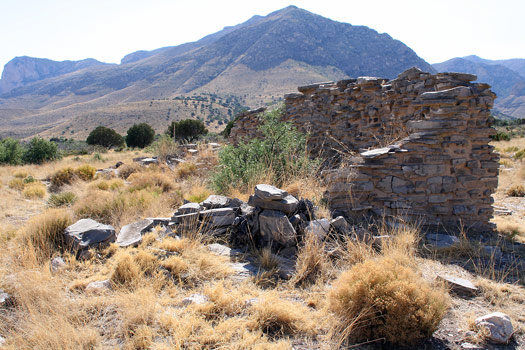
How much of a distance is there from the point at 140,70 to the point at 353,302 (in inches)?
5754

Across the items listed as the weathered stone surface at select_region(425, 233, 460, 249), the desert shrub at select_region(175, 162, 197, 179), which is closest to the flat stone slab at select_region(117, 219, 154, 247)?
the weathered stone surface at select_region(425, 233, 460, 249)

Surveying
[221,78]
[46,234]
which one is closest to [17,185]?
[46,234]

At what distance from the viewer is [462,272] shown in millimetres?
4102

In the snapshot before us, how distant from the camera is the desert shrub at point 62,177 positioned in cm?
1048

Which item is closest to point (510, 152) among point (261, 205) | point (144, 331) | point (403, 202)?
point (403, 202)

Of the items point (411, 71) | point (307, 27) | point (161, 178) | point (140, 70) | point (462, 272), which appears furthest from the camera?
point (140, 70)

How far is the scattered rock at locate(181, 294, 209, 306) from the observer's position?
11.0 ft

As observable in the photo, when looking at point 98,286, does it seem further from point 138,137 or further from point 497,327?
point 138,137

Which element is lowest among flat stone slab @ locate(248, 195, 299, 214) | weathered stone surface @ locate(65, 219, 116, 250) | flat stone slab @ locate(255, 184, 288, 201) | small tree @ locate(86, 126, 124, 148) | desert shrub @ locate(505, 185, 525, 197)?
desert shrub @ locate(505, 185, 525, 197)

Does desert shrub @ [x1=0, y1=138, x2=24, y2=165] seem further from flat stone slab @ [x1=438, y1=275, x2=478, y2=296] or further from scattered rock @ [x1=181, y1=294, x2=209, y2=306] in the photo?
flat stone slab @ [x1=438, y1=275, x2=478, y2=296]

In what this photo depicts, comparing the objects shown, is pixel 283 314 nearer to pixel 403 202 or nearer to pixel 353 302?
pixel 353 302

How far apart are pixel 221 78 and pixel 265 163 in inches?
3810

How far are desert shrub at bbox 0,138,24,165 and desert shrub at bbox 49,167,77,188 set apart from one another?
688cm

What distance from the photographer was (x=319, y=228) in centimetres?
454
